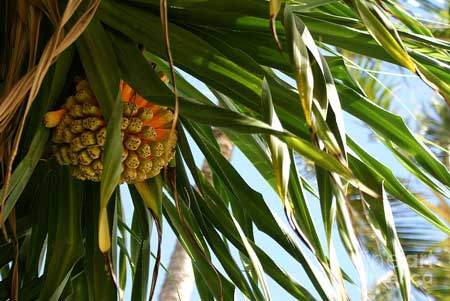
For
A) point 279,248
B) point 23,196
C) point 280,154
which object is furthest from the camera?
point 23,196

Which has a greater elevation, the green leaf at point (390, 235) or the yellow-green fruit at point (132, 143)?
the yellow-green fruit at point (132, 143)

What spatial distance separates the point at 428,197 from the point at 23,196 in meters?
3.87

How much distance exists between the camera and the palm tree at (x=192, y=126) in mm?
1063

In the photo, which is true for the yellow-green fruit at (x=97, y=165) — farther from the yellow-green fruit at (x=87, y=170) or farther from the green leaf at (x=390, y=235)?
the green leaf at (x=390, y=235)

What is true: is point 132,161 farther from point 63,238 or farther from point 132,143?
point 63,238

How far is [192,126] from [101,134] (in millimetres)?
300

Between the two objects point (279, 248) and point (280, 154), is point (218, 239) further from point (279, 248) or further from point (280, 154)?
point (280, 154)

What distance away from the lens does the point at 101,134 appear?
1.16 m

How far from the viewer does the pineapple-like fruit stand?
1.17m

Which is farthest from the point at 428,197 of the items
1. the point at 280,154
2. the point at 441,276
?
the point at 280,154

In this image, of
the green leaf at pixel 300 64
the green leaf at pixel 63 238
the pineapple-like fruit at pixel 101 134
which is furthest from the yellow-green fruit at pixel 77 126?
the green leaf at pixel 300 64

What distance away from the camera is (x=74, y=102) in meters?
1.20

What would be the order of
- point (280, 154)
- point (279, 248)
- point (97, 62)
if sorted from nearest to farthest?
point (280, 154)
point (97, 62)
point (279, 248)

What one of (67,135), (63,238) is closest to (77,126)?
(67,135)
